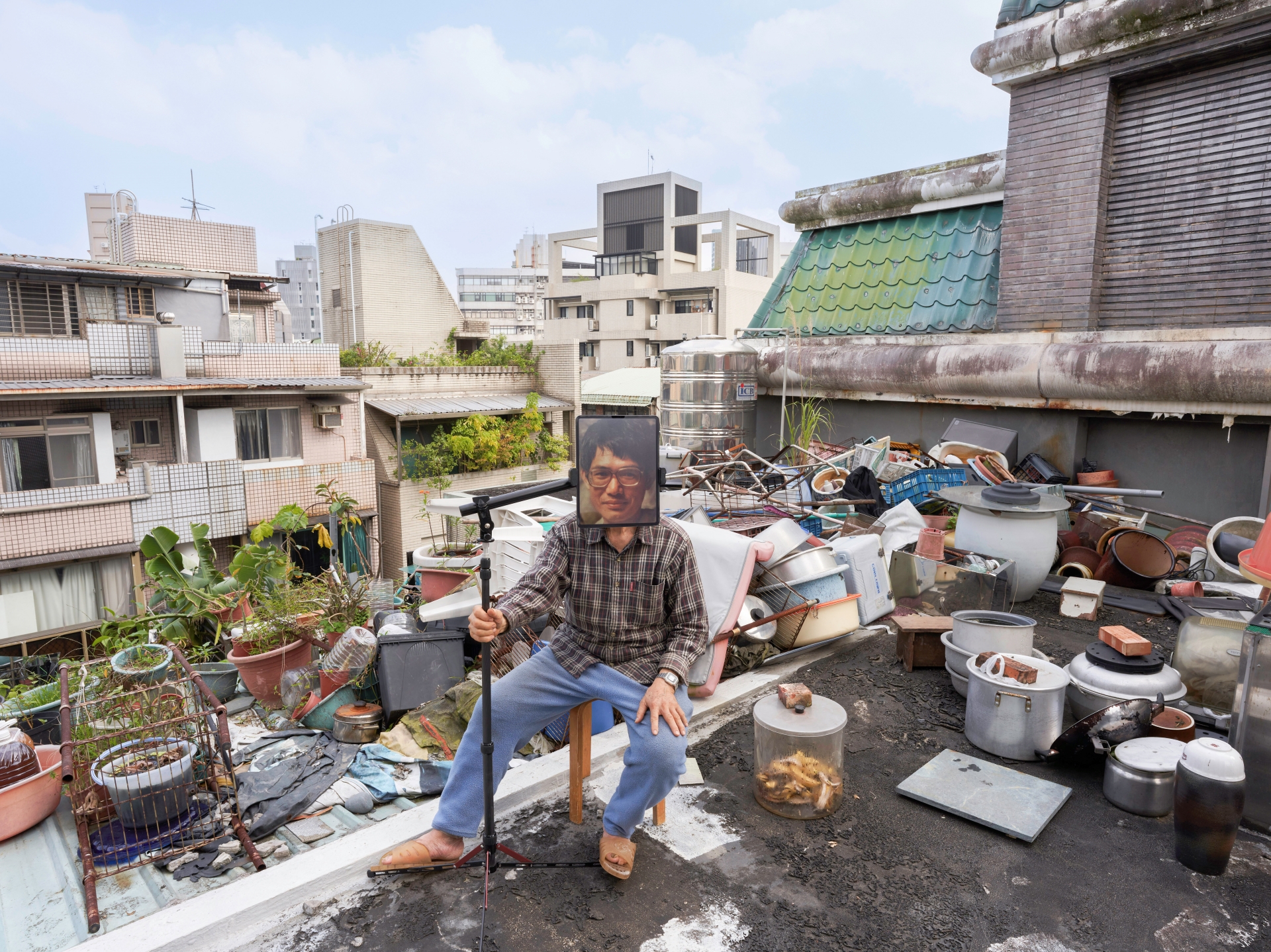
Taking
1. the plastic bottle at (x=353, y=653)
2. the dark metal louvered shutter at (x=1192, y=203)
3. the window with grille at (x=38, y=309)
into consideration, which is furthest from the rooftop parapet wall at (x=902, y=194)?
the window with grille at (x=38, y=309)

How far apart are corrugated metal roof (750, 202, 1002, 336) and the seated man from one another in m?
7.56

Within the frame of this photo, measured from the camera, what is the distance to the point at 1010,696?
4.10m

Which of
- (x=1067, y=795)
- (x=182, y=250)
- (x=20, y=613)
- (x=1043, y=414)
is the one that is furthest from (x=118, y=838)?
(x=182, y=250)

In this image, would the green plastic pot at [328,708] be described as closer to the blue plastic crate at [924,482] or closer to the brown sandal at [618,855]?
the brown sandal at [618,855]

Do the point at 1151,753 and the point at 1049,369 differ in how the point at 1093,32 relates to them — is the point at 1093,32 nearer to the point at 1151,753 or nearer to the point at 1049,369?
the point at 1049,369

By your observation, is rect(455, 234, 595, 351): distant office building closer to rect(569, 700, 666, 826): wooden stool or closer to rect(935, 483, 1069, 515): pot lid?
rect(935, 483, 1069, 515): pot lid

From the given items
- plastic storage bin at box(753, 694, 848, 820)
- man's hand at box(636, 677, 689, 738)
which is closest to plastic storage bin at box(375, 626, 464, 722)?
plastic storage bin at box(753, 694, 848, 820)

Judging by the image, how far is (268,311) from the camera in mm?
27094

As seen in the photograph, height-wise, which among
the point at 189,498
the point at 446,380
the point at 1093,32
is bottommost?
the point at 189,498

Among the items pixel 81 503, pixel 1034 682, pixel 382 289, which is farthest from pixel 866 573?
pixel 382 289

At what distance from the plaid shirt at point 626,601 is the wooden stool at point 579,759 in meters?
0.29

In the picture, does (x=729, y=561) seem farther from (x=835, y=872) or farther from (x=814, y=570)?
(x=835, y=872)

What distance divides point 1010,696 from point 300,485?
1776 cm

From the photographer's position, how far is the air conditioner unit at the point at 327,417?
19.1m
